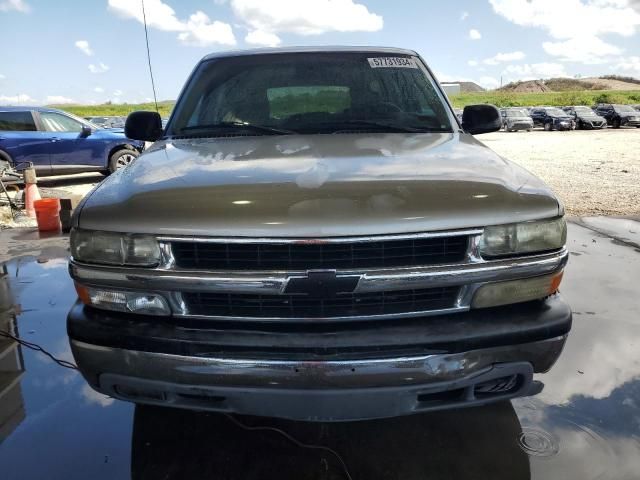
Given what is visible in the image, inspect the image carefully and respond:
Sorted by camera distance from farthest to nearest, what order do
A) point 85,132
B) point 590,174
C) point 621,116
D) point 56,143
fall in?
1. point 621,116
2. point 590,174
3. point 85,132
4. point 56,143

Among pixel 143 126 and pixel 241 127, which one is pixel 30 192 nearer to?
pixel 143 126

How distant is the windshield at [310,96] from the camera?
10.3 feet

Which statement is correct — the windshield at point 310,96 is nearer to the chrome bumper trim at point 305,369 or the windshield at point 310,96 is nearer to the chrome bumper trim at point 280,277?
the chrome bumper trim at point 280,277

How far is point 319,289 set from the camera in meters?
1.94

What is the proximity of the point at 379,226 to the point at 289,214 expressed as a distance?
321mm

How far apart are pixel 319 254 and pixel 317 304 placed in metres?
0.20

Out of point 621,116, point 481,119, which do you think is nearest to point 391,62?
point 481,119

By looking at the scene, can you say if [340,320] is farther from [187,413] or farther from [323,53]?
[323,53]

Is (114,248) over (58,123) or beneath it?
beneath

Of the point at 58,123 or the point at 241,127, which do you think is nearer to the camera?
the point at 241,127

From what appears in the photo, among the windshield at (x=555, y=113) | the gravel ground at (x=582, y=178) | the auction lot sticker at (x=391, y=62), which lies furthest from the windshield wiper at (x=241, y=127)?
the windshield at (x=555, y=113)

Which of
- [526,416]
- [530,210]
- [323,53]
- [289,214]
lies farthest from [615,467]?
[323,53]

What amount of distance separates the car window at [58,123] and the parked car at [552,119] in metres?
29.7

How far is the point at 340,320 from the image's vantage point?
79.4 inches
